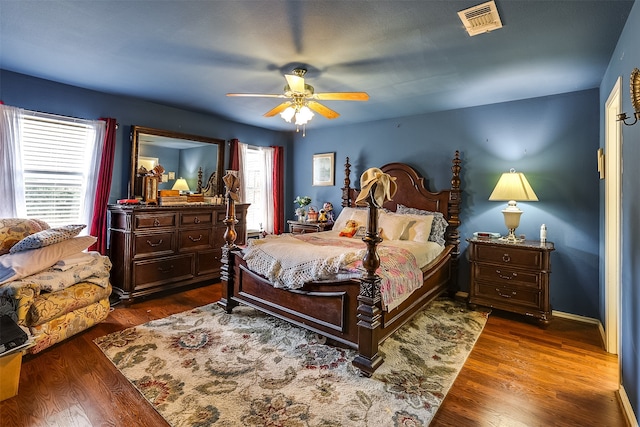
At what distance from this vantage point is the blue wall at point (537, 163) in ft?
11.0

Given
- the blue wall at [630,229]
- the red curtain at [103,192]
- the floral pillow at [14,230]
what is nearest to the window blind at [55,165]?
the red curtain at [103,192]

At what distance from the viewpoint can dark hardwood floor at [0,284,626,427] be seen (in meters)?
1.82

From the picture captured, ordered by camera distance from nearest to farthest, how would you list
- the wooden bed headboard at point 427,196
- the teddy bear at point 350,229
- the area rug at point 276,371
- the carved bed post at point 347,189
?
the area rug at point 276,371 < the teddy bear at point 350,229 < the wooden bed headboard at point 427,196 < the carved bed post at point 347,189

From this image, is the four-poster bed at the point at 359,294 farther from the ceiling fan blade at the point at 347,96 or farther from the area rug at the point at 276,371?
the ceiling fan blade at the point at 347,96

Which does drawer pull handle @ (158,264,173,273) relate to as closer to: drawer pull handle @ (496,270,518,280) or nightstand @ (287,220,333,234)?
nightstand @ (287,220,333,234)

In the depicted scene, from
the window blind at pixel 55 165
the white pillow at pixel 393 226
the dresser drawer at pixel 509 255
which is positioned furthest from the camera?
the white pillow at pixel 393 226

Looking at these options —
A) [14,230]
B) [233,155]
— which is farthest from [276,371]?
[233,155]

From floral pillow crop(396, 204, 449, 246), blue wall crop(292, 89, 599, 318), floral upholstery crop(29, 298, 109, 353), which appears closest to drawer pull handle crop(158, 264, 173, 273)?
floral upholstery crop(29, 298, 109, 353)

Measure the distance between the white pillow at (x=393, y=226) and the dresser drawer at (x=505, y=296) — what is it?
3.42 feet

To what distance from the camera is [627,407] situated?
188 cm

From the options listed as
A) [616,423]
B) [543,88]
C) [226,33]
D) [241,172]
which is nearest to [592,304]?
[616,423]

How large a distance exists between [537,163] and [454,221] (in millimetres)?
1131

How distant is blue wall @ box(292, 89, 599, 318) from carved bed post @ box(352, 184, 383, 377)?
2366 mm

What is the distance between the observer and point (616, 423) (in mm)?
1816
